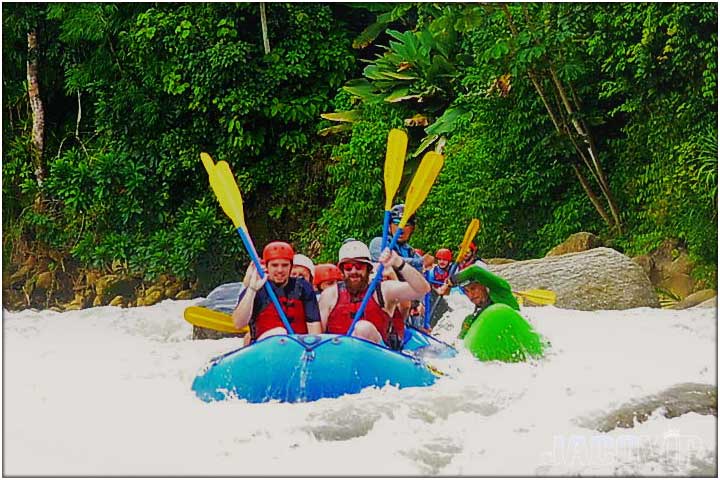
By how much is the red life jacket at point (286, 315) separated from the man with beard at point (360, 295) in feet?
0.27

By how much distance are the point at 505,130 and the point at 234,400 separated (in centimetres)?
220

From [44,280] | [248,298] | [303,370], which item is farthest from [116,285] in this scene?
[303,370]

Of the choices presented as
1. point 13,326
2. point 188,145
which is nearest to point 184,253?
point 188,145

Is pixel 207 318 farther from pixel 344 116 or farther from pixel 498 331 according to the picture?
pixel 344 116

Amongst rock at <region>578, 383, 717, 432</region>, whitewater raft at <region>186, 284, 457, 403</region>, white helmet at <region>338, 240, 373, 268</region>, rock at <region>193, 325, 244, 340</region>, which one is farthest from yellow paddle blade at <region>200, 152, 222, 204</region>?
rock at <region>578, 383, 717, 432</region>

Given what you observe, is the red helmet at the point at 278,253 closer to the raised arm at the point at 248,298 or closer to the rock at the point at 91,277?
the raised arm at the point at 248,298

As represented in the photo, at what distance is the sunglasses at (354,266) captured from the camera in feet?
8.79

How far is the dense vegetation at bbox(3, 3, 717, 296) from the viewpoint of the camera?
419 cm

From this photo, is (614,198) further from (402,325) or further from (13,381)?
(13,381)

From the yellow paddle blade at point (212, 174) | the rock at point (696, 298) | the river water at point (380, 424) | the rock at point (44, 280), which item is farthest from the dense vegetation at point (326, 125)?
the yellow paddle blade at point (212, 174)

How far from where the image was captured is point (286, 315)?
2.62 m

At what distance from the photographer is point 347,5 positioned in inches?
165

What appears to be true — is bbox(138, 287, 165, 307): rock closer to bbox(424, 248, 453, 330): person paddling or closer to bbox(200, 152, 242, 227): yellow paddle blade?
bbox(424, 248, 453, 330): person paddling

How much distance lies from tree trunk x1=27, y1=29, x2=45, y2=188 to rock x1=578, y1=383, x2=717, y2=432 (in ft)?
9.00
